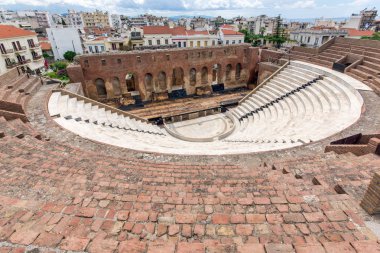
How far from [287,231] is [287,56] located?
2379 centimetres

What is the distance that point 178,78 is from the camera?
23594 millimetres

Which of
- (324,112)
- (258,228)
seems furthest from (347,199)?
(324,112)

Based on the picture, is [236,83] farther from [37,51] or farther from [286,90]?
[37,51]

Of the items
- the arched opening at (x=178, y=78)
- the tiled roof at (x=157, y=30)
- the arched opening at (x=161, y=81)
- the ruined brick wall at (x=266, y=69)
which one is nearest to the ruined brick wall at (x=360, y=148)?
the ruined brick wall at (x=266, y=69)

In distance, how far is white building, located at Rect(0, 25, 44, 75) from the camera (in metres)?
25.6

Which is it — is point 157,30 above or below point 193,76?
above

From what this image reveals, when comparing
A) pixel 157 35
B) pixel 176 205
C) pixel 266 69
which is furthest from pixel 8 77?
pixel 157 35

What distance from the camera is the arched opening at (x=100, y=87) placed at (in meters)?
20.4

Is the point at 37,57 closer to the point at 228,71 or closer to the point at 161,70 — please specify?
the point at 161,70

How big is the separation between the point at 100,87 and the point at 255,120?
50.5ft

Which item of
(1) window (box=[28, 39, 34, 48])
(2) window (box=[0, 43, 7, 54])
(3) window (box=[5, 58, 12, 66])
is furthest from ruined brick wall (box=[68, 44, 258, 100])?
(1) window (box=[28, 39, 34, 48])

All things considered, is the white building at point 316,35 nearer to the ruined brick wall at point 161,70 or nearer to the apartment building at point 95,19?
the ruined brick wall at point 161,70

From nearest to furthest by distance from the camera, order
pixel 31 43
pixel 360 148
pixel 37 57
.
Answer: pixel 360 148
pixel 31 43
pixel 37 57

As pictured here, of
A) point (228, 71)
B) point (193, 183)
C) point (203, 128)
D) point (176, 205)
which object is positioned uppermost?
point (176, 205)
